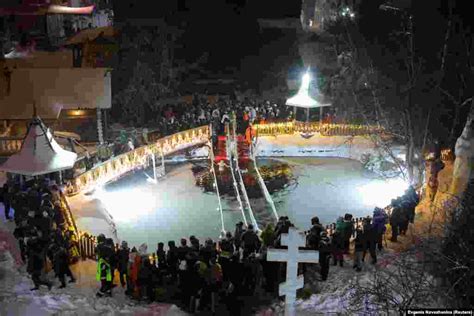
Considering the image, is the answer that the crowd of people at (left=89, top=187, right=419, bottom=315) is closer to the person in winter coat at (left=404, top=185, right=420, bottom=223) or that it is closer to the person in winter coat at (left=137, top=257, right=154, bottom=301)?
the person in winter coat at (left=137, top=257, right=154, bottom=301)

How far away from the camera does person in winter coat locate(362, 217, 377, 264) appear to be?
16.4 meters

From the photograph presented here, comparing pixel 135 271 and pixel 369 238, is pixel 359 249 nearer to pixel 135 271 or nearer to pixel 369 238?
pixel 369 238

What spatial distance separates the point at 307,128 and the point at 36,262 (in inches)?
799

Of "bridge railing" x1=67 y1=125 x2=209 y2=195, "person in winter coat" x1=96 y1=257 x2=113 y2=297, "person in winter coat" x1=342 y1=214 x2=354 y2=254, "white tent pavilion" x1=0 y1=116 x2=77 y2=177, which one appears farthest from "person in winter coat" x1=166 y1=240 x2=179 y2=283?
"bridge railing" x1=67 y1=125 x2=209 y2=195

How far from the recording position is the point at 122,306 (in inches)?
596

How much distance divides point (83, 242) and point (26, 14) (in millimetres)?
23246

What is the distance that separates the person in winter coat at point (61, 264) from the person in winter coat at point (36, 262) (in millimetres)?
337

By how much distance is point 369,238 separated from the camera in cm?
1653

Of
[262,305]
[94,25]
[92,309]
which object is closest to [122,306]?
[92,309]

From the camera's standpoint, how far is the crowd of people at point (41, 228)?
15656 millimetres

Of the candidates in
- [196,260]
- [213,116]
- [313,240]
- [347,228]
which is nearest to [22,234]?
[196,260]

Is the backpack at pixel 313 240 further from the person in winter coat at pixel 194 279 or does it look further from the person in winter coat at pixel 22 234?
the person in winter coat at pixel 22 234

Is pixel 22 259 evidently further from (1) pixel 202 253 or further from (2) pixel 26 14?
(2) pixel 26 14

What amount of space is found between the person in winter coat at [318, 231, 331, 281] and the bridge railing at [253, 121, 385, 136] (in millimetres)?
16706
